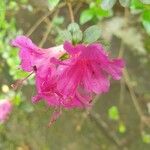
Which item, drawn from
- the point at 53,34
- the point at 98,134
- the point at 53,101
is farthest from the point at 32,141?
the point at 53,101

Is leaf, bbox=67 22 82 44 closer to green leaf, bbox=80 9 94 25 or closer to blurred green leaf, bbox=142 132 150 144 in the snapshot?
green leaf, bbox=80 9 94 25

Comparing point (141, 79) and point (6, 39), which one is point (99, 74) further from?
point (141, 79)

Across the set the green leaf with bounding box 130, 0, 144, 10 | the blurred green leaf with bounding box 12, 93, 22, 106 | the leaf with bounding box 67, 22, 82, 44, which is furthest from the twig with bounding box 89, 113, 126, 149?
the leaf with bounding box 67, 22, 82, 44

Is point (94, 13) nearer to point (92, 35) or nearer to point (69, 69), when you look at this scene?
point (92, 35)

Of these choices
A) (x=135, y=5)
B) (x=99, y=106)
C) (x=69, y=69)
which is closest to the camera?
(x=69, y=69)

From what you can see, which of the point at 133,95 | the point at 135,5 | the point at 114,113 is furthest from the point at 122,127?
the point at 135,5
